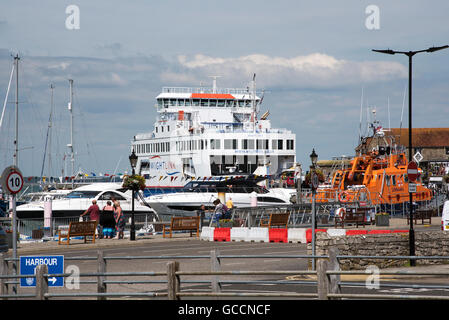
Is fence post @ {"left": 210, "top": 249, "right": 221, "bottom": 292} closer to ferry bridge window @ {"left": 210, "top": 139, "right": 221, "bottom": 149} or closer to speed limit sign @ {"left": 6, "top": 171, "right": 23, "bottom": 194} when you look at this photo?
speed limit sign @ {"left": 6, "top": 171, "right": 23, "bottom": 194}

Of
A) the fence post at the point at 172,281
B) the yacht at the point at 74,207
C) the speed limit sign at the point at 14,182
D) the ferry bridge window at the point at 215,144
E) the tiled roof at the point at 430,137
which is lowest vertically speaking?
the yacht at the point at 74,207

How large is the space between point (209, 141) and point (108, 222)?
3569cm

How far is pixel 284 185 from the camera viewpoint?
76.0 meters

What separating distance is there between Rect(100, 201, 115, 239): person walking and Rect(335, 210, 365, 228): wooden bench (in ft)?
34.4

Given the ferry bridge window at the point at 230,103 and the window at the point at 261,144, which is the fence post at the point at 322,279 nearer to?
the window at the point at 261,144

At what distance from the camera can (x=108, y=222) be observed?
32.7 m

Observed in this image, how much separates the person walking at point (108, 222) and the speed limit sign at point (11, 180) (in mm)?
15654

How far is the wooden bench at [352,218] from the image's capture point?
120 feet

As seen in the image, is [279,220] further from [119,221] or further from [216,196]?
[216,196]

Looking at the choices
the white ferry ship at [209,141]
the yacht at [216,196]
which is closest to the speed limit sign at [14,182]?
the yacht at [216,196]

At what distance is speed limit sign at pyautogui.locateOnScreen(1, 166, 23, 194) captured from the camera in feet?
53.4
